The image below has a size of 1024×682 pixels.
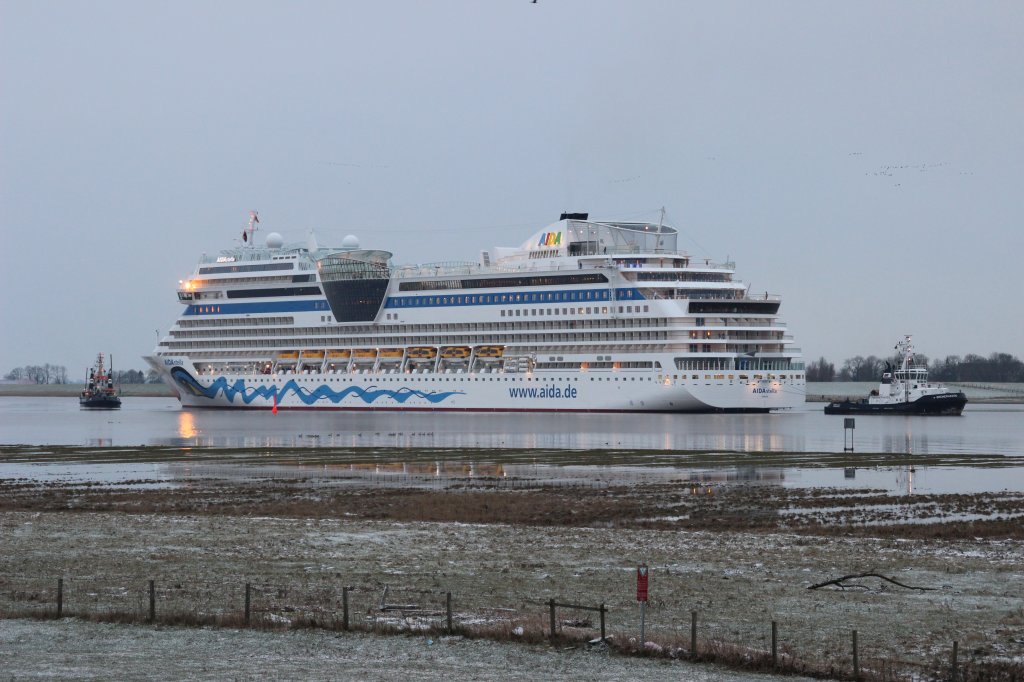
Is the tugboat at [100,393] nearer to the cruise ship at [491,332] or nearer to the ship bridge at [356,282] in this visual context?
the cruise ship at [491,332]

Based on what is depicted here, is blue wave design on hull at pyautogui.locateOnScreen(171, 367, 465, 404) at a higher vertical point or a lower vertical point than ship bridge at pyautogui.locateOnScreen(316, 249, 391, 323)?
lower

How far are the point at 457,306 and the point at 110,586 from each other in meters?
105

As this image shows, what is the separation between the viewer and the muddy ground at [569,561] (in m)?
21.2

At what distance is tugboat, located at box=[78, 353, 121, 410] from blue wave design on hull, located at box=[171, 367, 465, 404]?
33.7 meters

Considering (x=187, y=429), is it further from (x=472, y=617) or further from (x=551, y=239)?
(x=472, y=617)

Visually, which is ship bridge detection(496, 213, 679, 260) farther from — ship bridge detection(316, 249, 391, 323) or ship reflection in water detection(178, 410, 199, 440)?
A: ship reflection in water detection(178, 410, 199, 440)

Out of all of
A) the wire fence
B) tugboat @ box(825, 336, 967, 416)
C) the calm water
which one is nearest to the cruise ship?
the calm water

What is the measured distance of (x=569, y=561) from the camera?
27.6 m

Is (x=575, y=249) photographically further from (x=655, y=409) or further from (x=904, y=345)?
(x=904, y=345)

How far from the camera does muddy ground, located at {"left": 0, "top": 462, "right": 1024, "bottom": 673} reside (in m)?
Answer: 21.2

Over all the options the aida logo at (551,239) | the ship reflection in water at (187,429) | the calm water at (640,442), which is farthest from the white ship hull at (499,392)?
the ship reflection in water at (187,429)

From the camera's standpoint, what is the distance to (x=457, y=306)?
129m

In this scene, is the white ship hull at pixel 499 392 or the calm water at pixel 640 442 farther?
the white ship hull at pixel 499 392

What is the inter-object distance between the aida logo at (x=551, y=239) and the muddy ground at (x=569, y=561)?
8338 centimetres
